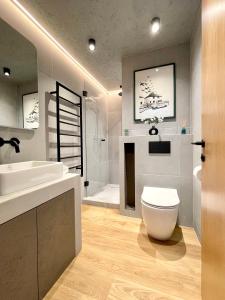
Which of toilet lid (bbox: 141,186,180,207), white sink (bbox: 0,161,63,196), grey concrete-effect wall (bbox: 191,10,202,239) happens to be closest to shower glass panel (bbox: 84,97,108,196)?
toilet lid (bbox: 141,186,180,207)

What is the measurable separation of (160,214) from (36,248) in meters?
1.03

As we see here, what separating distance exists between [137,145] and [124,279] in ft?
4.60

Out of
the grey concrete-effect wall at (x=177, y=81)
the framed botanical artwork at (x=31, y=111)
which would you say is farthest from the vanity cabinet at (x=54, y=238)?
the grey concrete-effect wall at (x=177, y=81)

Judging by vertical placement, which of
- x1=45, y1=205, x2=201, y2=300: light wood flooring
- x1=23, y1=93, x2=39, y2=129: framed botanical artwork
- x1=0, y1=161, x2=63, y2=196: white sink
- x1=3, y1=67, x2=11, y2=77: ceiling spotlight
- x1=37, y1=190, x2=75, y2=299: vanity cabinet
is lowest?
x1=45, y1=205, x2=201, y2=300: light wood flooring

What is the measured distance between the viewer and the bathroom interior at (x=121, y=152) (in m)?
0.82

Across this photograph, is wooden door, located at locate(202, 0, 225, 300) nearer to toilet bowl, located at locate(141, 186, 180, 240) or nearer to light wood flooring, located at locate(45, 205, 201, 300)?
light wood flooring, located at locate(45, 205, 201, 300)

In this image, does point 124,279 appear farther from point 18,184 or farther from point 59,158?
point 59,158

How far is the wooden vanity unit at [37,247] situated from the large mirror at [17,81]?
0.86m

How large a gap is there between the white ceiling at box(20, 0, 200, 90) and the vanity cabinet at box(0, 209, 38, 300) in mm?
1812

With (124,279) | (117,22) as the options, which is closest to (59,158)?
(124,279)

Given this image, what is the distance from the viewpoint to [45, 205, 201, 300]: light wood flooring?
1034 mm

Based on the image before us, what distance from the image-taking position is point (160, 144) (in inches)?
77.4

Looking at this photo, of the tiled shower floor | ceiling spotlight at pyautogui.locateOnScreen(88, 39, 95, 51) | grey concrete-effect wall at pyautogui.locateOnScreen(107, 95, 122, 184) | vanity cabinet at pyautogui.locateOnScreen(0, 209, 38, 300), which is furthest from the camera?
grey concrete-effect wall at pyautogui.locateOnScreen(107, 95, 122, 184)

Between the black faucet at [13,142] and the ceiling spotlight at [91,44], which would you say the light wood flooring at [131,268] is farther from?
the ceiling spotlight at [91,44]
